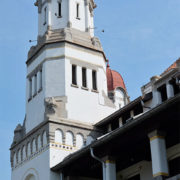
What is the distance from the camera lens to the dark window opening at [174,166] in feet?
79.9

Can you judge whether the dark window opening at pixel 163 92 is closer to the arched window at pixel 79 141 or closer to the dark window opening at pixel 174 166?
the dark window opening at pixel 174 166

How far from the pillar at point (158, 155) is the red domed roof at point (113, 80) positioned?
25.2 meters

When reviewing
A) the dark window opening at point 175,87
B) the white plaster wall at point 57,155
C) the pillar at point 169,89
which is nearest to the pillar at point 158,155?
the pillar at point 169,89

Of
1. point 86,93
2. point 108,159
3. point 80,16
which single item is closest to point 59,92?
point 86,93

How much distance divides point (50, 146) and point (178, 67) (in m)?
9.79

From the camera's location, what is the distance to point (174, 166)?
2461 cm

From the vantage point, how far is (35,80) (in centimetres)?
3603

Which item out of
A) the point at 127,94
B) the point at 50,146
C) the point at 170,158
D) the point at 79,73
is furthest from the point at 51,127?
the point at 127,94

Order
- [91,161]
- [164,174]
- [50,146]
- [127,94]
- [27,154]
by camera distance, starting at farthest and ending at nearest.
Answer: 1. [127,94]
2. [27,154]
3. [50,146]
4. [91,161]
5. [164,174]

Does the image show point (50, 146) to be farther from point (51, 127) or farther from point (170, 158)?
point (170, 158)

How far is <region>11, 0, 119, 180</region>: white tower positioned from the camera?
1248 inches

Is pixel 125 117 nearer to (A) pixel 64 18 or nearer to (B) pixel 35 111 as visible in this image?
(B) pixel 35 111

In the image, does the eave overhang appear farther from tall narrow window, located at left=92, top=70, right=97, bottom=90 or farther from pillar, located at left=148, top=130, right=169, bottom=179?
tall narrow window, located at left=92, top=70, right=97, bottom=90

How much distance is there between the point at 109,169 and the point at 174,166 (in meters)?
3.31
